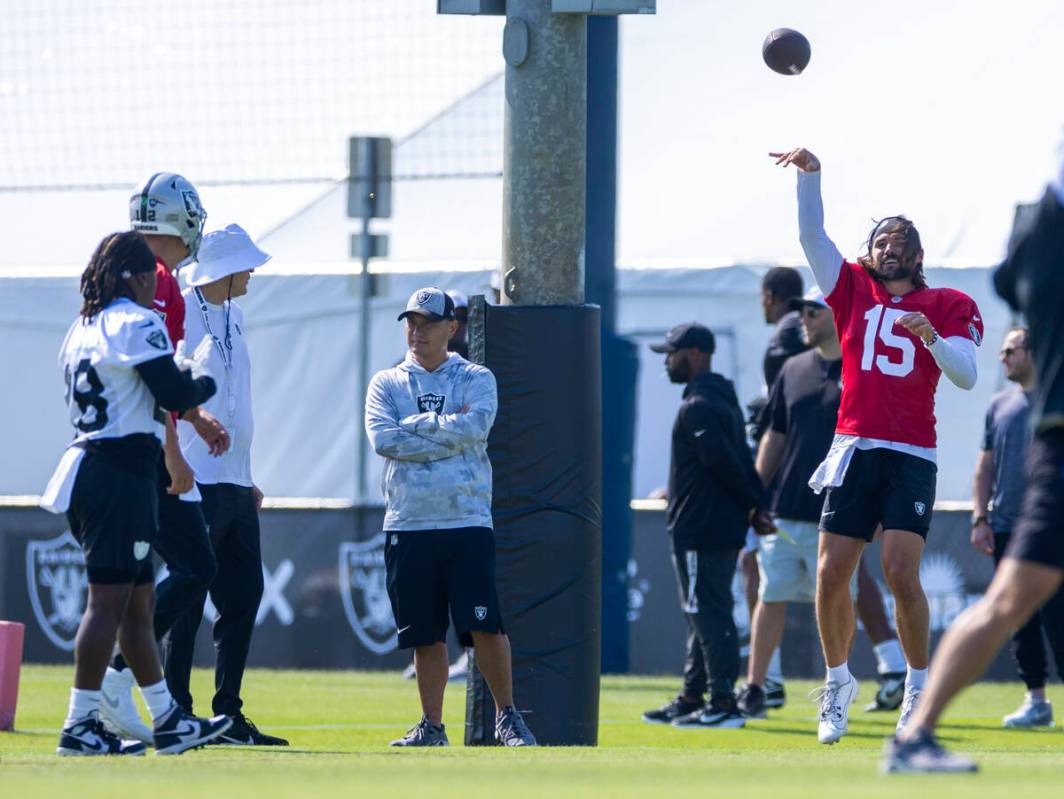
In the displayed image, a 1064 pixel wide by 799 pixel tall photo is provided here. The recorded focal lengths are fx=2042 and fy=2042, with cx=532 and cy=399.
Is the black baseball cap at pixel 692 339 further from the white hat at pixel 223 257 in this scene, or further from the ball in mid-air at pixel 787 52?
the white hat at pixel 223 257

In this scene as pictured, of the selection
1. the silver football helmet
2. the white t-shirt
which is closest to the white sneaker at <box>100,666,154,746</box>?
the white t-shirt

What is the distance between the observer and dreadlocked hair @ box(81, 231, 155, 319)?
7570mm

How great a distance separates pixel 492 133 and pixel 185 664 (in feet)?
30.3

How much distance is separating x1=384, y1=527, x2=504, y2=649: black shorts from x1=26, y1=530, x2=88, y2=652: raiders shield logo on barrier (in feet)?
25.4

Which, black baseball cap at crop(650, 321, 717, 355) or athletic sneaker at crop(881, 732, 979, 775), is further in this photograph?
black baseball cap at crop(650, 321, 717, 355)

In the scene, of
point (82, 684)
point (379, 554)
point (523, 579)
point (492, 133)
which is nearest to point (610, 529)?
point (379, 554)

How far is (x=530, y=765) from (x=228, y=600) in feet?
9.35

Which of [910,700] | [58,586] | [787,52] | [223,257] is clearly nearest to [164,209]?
[223,257]

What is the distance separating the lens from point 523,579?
31.4ft

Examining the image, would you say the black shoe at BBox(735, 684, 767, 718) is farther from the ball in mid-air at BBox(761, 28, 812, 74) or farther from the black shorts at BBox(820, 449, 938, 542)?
the ball in mid-air at BBox(761, 28, 812, 74)

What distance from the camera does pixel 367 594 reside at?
15.9 m

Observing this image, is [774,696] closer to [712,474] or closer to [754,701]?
[754,701]

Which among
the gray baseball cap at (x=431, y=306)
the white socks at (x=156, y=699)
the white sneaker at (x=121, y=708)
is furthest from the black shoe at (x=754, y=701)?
the white socks at (x=156, y=699)

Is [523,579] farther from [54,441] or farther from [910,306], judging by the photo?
[54,441]
